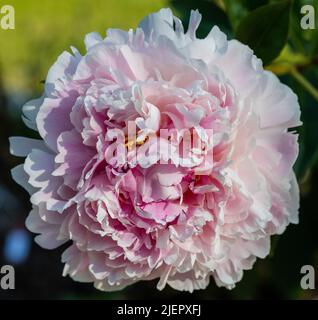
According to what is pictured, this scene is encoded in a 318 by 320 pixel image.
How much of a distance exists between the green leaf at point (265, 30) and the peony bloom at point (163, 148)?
111 mm

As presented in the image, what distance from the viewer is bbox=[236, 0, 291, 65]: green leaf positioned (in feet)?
2.99

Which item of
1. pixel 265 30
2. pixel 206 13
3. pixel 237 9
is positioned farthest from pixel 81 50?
pixel 265 30

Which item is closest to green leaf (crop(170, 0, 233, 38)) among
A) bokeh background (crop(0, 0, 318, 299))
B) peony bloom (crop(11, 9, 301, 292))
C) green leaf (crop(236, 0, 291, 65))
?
bokeh background (crop(0, 0, 318, 299))

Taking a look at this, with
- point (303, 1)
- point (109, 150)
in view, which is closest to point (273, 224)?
point (109, 150)

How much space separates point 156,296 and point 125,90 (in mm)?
1222

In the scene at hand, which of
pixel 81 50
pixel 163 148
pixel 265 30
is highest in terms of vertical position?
pixel 81 50

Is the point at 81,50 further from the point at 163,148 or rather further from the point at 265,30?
the point at 163,148

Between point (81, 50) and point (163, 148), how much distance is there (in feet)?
4.65

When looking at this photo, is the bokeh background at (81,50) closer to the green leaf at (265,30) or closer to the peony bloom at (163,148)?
the green leaf at (265,30)

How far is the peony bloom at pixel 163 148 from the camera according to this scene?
781 mm

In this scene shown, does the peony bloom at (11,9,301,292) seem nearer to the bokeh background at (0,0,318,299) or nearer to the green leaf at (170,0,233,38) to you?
the bokeh background at (0,0,318,299)

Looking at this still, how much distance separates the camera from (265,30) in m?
0.91
